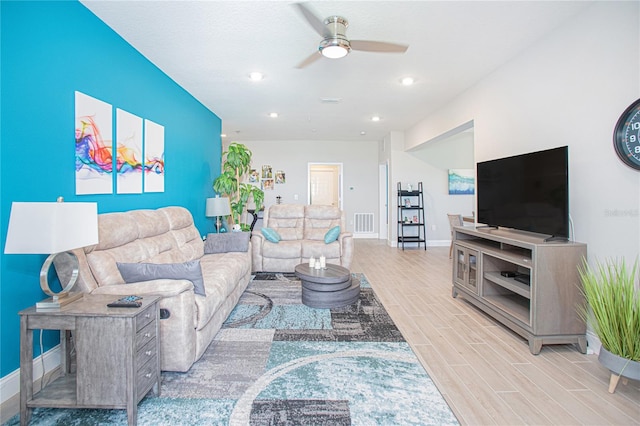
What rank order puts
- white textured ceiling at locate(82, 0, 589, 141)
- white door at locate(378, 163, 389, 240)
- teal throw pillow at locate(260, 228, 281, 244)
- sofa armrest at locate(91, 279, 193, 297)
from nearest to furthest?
sofa armrest at locate(91, 279, 193, 297)
white textured ceiling at locate(82, 0, 589, 141)
teal throw pillow at locate(260, 228, 281, 244)
white door at locate(378, 163, 389, 240)

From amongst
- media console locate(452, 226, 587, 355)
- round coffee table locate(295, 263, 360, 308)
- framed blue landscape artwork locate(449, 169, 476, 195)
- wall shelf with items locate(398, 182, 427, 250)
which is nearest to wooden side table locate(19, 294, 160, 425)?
round coffee table locate(295, 263, 360, 308)

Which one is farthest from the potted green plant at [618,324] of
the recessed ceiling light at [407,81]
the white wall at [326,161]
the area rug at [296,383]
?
the white wall at [326,161]

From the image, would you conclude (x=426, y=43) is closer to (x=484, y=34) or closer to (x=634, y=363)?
(x=484, y=34)

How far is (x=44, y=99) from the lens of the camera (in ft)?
6.75

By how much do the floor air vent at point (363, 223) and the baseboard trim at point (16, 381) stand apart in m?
6.96

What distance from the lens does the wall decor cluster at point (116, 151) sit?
2410 mm

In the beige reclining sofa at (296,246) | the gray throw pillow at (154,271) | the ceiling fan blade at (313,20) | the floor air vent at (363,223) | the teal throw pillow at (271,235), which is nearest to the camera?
the gray throw pillow at (154,271)

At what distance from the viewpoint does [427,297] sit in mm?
3643

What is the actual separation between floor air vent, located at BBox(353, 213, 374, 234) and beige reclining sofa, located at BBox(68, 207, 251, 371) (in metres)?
5.51

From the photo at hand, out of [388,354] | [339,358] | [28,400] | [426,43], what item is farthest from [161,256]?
[426,43]

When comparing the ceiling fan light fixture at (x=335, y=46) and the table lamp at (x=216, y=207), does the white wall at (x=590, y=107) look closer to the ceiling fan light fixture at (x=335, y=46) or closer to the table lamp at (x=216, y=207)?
the ceiling fan light fixture at (x=335, y=46)

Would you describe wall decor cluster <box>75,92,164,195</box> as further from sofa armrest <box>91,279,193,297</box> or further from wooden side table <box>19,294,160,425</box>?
wooden side table <box>19,294,160,425</box>

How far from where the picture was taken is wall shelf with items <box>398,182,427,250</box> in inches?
281

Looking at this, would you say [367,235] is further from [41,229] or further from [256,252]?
[41,229]
